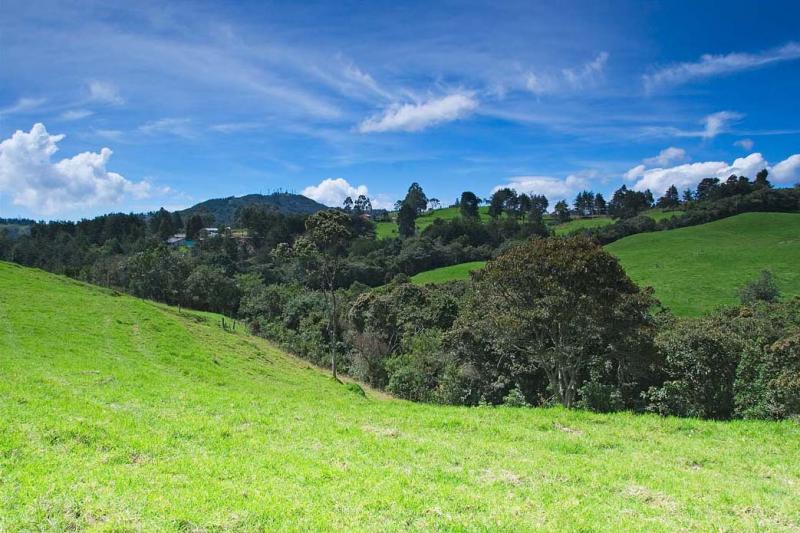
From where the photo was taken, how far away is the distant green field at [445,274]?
3851 inches

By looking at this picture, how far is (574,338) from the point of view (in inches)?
914

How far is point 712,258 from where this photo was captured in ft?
257

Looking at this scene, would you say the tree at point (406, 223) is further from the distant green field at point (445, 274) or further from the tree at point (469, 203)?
the distant green field at point (445, 274)

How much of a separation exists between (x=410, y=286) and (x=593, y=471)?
4997 centimetres

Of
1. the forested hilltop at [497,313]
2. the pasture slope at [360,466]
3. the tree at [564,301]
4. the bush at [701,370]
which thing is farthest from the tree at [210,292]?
the bush at [701,370]

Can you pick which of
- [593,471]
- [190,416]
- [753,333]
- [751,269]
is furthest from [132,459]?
[751,269]

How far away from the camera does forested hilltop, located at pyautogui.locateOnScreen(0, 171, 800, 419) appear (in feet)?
73.5

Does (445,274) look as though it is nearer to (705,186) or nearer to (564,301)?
(564,301)

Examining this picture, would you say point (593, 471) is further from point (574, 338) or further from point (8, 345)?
point (8, 345)

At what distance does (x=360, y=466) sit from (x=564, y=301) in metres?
14.4

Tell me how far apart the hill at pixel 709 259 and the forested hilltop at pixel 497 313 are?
511 centimetres

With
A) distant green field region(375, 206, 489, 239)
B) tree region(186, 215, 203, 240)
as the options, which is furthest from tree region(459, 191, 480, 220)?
tree region(186, 215, 203, 240)

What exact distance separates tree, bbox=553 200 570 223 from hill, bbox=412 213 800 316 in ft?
188

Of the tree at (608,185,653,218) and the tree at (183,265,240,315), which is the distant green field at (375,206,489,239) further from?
the tree at (183,265,240,315)
